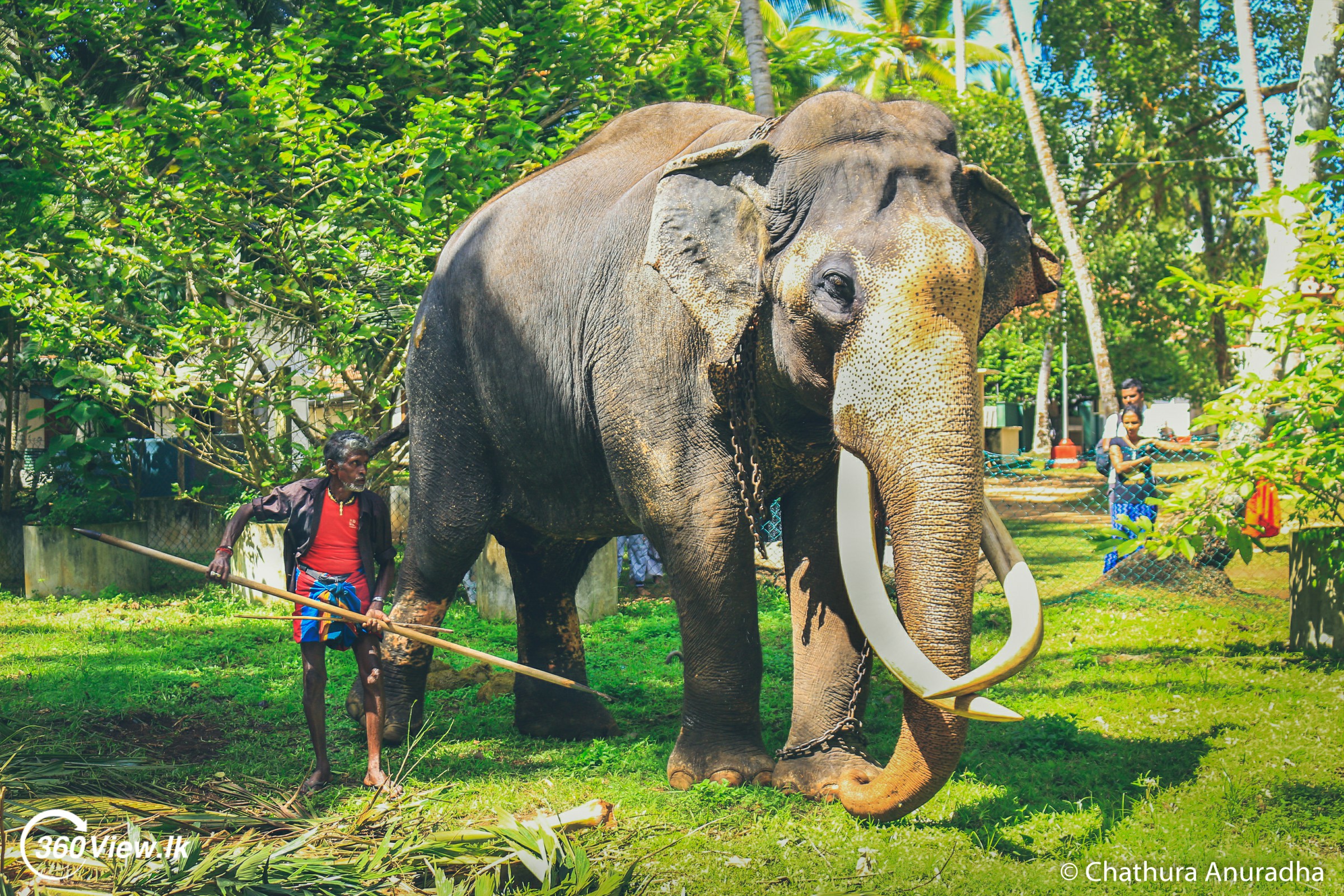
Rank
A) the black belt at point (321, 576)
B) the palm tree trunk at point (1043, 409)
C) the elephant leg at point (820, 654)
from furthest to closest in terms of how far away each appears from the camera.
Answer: the palm tree trunk at point (1043, 409), the black belt at point (321, 576), the elephant leg at point (820, 654)

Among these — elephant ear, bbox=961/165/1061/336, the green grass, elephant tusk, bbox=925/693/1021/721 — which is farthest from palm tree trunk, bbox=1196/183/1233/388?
elephant tusk, bbox=925/693/1021/721

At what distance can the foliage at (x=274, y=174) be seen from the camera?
7.71 m

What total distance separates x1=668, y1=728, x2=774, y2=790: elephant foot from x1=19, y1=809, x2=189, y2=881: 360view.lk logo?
1.92 m

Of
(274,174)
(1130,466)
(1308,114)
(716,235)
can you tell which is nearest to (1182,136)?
(1308,114)

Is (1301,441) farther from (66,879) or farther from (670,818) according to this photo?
(66,879)

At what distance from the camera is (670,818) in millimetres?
4281

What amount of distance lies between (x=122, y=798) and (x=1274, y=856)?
4.15 meters

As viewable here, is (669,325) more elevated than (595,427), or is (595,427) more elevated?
(669,325)

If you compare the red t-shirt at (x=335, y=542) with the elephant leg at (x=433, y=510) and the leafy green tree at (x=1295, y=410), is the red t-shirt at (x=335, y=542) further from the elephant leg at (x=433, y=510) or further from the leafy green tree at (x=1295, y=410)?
the leafy green tree at (x=1295, y=410)

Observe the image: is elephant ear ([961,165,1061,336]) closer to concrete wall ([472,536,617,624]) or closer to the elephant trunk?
the elephant trunk

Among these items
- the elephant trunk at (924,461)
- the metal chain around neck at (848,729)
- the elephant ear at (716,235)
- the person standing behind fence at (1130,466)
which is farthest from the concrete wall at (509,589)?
the elephant trunk at (924,461)

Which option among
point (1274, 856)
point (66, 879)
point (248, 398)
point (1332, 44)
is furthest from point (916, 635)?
point (1332, 44)

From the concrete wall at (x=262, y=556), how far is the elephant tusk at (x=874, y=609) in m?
7.69

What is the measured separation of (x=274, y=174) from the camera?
871cm
